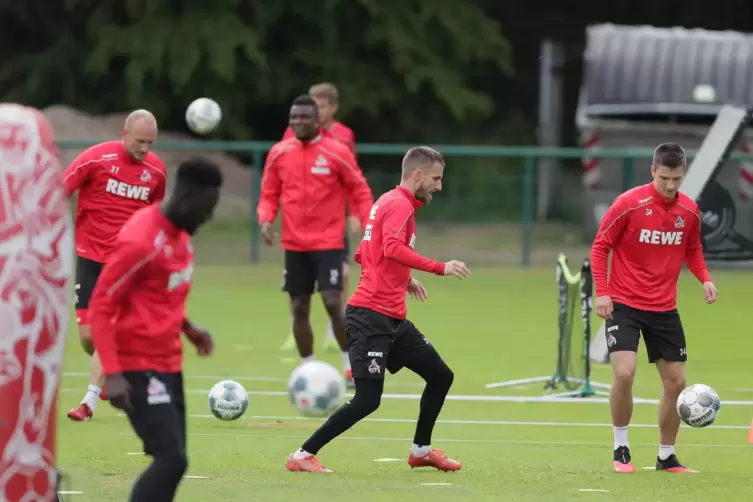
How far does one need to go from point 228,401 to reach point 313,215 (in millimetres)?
3355

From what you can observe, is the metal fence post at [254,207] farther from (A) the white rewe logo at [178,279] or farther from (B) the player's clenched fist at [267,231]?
(A) the white rewe logo at [178,279]

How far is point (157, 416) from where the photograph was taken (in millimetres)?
7117

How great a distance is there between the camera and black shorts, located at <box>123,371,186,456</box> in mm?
7082

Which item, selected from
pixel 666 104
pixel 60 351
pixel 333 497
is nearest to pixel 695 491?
pixel 333 497

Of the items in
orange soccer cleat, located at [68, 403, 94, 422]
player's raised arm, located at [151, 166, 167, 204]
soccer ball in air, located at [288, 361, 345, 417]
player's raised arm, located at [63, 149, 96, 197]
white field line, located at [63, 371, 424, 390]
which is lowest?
white field line, located at [63, 371, 424, 390]

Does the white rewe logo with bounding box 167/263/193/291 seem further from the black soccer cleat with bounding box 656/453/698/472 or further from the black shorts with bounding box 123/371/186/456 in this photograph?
the black soccer cleat with bounding box 656/453/698/472

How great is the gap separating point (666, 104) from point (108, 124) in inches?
450

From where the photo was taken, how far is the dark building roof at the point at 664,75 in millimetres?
27203

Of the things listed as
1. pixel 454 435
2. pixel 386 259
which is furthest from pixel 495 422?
pixel 386 259

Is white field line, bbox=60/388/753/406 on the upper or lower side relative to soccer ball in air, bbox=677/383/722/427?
lower

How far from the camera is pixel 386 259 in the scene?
9539mm

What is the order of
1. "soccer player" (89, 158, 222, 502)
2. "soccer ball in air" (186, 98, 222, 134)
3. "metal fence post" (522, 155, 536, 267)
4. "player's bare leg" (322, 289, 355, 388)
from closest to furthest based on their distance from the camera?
"soccer player" (89, 158, 222, 502) < "player's bare leg" (322, 289, 355, 388) < "soccer ball in air" (186, 98, 222, 134) < "metal fence post" (522, 155, 536, 267)

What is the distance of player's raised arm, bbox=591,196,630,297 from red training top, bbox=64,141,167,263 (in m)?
3.59

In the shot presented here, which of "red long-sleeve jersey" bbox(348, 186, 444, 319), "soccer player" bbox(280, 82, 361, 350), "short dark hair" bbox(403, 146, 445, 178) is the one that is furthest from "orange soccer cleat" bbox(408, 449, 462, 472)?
"soccer player" bbox(280, 82, 361, 350)
